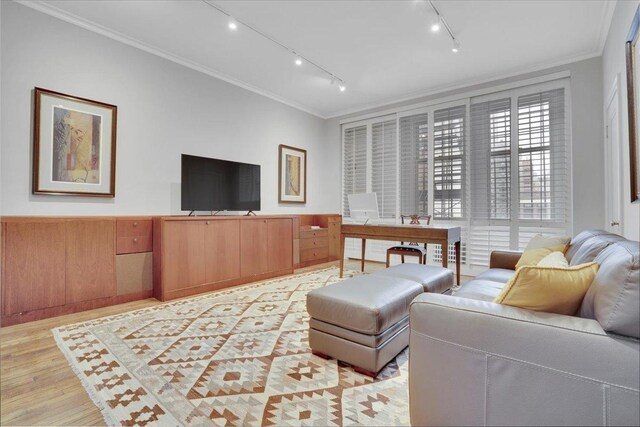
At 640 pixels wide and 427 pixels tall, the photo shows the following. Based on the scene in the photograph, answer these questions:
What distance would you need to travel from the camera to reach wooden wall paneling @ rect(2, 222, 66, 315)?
8.17 feet

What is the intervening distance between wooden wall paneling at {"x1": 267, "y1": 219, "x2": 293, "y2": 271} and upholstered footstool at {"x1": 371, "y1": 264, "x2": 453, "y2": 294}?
2091 mm

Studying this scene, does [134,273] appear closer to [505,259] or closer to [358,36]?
[358,36]

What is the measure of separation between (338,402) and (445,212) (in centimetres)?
383

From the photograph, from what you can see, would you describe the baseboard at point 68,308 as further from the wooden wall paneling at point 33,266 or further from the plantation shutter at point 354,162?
the plantation shutter at point 354,162

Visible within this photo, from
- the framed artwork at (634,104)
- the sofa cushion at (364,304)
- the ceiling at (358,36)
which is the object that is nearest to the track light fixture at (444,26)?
the ceiling at (358,36)

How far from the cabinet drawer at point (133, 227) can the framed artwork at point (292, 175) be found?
2.26m

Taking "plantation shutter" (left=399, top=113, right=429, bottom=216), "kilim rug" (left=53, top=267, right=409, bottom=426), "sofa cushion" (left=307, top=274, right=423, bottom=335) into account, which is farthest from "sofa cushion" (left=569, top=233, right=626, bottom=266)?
"plantation shutter" (left=399, top=113, right=429, bottom=216)

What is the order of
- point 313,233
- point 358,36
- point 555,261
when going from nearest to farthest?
1. point 555,261
2. point 358,36
3. point 313,233

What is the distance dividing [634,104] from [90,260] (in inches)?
Result: 184

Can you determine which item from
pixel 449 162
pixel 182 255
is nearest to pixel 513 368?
pixel 182 255

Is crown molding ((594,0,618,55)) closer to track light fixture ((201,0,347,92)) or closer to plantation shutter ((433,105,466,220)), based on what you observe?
plantation shutter ((433,105,466,220))

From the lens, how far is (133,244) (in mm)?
3227

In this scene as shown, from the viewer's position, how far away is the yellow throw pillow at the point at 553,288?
43.9 inches

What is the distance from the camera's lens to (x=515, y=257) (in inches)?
112
